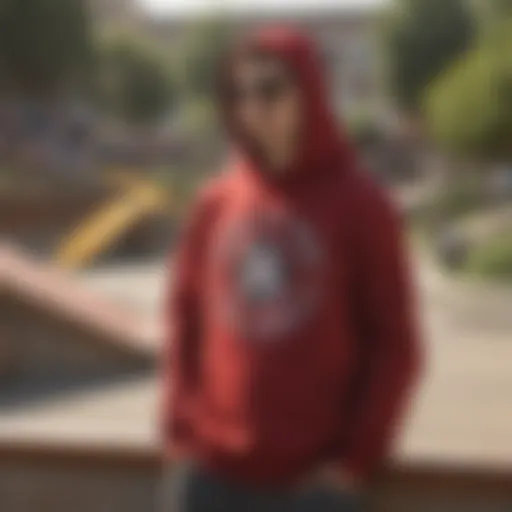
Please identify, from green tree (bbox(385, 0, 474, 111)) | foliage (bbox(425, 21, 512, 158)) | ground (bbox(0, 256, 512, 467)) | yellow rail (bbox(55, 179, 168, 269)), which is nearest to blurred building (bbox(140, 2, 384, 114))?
green tree (bbox(385, 0, 474, 111))

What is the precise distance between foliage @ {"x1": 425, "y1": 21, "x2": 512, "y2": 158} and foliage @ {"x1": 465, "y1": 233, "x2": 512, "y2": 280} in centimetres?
82

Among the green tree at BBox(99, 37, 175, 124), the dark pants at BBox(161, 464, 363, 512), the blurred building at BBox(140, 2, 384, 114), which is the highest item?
the blurred building at BBox(140, 2, 384, 114)

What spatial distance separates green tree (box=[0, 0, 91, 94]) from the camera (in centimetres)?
1617

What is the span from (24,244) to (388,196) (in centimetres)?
940

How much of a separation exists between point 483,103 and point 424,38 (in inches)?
313

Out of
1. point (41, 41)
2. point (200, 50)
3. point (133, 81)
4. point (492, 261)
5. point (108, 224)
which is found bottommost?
point (492, 261)

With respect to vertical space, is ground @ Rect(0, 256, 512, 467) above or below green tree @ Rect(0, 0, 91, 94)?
below

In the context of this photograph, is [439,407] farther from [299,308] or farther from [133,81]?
[133,81]

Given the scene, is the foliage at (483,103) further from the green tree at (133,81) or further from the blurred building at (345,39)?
the blurred building at (345,39)

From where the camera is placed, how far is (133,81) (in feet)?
65.8

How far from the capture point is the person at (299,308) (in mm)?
2078

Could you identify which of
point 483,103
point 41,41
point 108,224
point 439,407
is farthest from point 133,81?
point 439,407

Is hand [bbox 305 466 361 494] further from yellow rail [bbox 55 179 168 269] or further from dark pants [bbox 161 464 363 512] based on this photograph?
yellow rail [bbox 55 179 168 269]

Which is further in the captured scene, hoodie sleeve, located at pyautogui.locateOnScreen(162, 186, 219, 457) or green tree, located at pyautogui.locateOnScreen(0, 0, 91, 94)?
green tree, located at pyautogui.locateOnScreen(0, 0, 91, 94)
